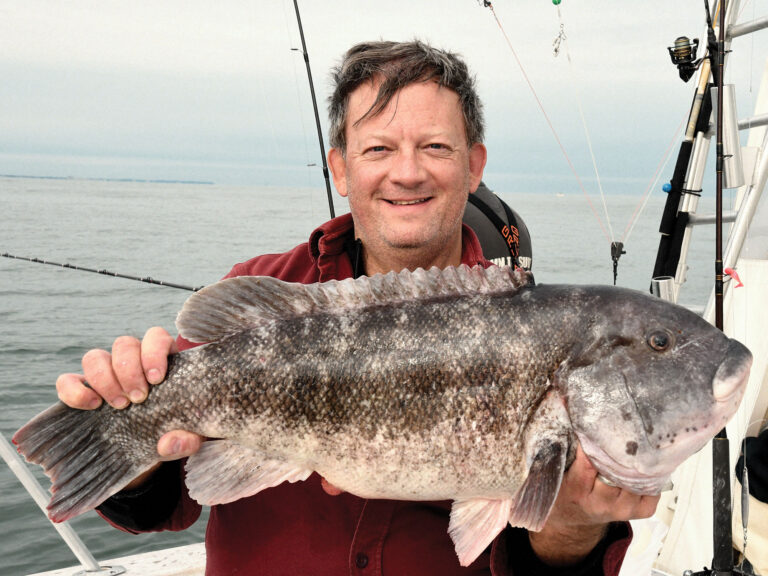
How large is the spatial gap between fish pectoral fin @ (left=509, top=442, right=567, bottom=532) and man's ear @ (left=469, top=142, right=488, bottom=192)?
5.25ft

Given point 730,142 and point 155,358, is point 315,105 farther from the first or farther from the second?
point 155,358

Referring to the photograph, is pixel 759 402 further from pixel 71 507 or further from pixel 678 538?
pixel 71 507

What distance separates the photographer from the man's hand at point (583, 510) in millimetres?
1904

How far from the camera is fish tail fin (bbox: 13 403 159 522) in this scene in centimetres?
196

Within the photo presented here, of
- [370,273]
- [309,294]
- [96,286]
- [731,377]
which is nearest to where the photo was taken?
[731,377]

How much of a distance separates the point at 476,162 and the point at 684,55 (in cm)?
254

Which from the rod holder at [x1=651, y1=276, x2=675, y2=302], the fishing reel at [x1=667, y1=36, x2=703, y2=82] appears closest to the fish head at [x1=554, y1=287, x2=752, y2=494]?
the rod holder at [x1=651, y1=276, x2=675, y2=302]

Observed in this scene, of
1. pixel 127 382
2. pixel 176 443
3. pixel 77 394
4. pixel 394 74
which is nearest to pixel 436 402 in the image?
pixel 176 443

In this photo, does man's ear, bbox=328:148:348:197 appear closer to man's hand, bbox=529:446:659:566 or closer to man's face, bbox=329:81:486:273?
man's face, bbox=329:81:486:273

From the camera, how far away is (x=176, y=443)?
77.1 inches

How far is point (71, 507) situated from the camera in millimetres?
1952

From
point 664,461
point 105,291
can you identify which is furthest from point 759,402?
point 105,291

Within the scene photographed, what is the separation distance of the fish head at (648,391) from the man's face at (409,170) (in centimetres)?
102

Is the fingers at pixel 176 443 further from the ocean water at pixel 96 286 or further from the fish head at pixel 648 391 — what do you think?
the ocean water at pixel 96 286
